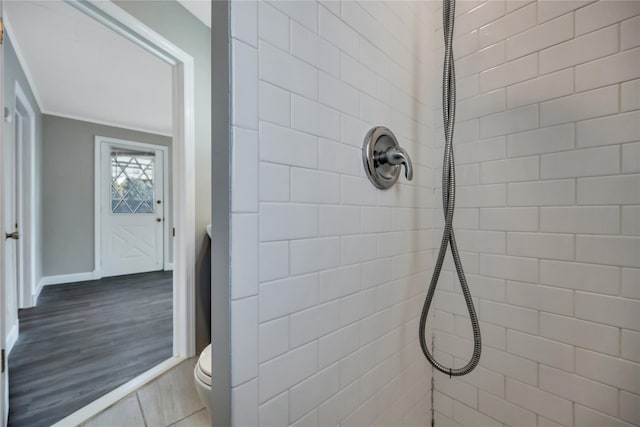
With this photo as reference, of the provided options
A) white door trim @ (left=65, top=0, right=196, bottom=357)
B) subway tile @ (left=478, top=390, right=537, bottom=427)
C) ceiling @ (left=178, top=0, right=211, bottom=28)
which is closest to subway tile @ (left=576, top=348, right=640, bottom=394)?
subway tile @ (left=478, top=390, right=537, bottom=427)

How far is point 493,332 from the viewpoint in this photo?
1.04m

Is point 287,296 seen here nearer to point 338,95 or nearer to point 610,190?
point 338,95

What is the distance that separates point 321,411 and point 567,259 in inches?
34.5

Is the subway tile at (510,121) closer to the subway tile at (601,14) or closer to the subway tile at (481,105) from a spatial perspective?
the subway tile at (481,105)

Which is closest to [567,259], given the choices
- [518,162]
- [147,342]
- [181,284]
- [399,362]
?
[518,162]

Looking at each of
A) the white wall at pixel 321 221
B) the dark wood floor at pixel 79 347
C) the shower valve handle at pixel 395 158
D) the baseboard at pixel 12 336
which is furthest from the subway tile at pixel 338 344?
the baseboard at pixel 12 336

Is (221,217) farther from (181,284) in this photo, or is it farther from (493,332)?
(181,284)

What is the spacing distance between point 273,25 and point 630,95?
39.0 inches

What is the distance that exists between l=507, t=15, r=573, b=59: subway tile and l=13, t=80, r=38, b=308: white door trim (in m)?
3.94

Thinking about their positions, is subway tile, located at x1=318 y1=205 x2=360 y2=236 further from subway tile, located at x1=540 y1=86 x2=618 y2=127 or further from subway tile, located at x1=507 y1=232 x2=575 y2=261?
subway tile, located at x1=540 y1=86 x2=618 y2=127

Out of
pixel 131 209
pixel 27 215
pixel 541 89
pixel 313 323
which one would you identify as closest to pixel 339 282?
pixel 313 323

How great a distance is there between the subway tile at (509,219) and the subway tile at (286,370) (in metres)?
0.79

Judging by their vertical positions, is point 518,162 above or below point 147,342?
above

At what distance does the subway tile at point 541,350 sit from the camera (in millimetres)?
886
